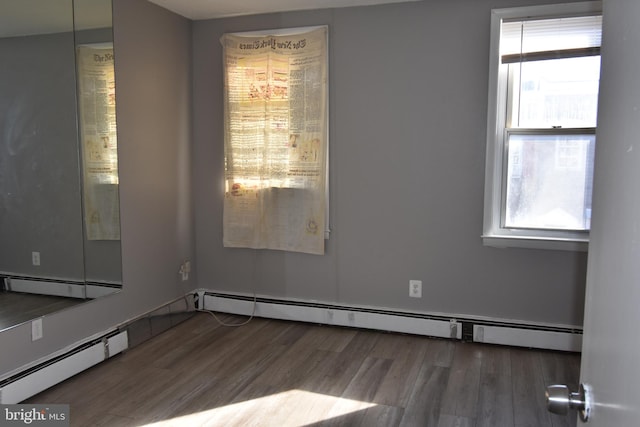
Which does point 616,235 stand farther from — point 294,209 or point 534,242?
point 294,209

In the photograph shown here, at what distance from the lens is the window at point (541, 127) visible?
3291 mm

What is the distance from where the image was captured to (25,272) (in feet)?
9.13

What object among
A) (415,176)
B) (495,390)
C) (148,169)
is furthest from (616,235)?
(148,169)

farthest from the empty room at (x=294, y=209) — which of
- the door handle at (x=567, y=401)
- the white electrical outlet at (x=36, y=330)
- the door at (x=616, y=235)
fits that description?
the door at (x=616, y=235)

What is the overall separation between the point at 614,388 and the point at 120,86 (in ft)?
10.9

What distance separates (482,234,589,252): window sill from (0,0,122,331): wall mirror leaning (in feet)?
8.24

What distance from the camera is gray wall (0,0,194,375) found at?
3.34 m

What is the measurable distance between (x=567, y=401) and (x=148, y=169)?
3.30 m

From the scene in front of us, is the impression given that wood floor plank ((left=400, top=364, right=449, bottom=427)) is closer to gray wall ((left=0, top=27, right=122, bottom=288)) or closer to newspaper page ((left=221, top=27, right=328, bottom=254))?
newspaper page ((left=221, top=27, right=328, bottom=254))

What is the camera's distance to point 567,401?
2.99 feet

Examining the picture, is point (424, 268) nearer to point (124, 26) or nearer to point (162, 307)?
point (162, 307)

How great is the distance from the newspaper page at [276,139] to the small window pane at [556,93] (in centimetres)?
135

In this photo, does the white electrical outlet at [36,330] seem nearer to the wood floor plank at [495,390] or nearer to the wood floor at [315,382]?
the wood floor at [315,382]

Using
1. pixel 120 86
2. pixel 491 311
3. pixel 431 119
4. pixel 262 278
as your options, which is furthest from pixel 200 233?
pixel 491 311
